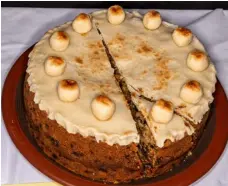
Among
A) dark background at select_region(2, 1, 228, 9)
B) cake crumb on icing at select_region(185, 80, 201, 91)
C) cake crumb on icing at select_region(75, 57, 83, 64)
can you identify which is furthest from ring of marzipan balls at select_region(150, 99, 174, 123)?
dark background at select_region(2, 1, 228, 9)

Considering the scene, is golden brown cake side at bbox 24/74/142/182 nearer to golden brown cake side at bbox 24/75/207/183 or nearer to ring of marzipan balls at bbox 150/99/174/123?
golden brown cake side at bbox 24/75/207/183

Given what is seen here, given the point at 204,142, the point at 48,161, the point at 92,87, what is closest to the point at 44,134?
the point at 48,161

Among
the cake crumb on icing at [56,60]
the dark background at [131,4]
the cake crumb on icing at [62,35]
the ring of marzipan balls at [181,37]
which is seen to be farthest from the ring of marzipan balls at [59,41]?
the dark background at [131,4]

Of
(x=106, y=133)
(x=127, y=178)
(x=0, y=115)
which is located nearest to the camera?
(x=106, y=133)

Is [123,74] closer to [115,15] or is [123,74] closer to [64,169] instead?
[115,15]

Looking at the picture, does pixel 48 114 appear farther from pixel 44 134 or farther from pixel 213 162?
pixel 213 162

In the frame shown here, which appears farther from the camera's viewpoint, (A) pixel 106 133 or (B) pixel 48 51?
(B) pixel 48 51

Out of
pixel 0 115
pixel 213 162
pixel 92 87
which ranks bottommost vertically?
pixel 213 162
